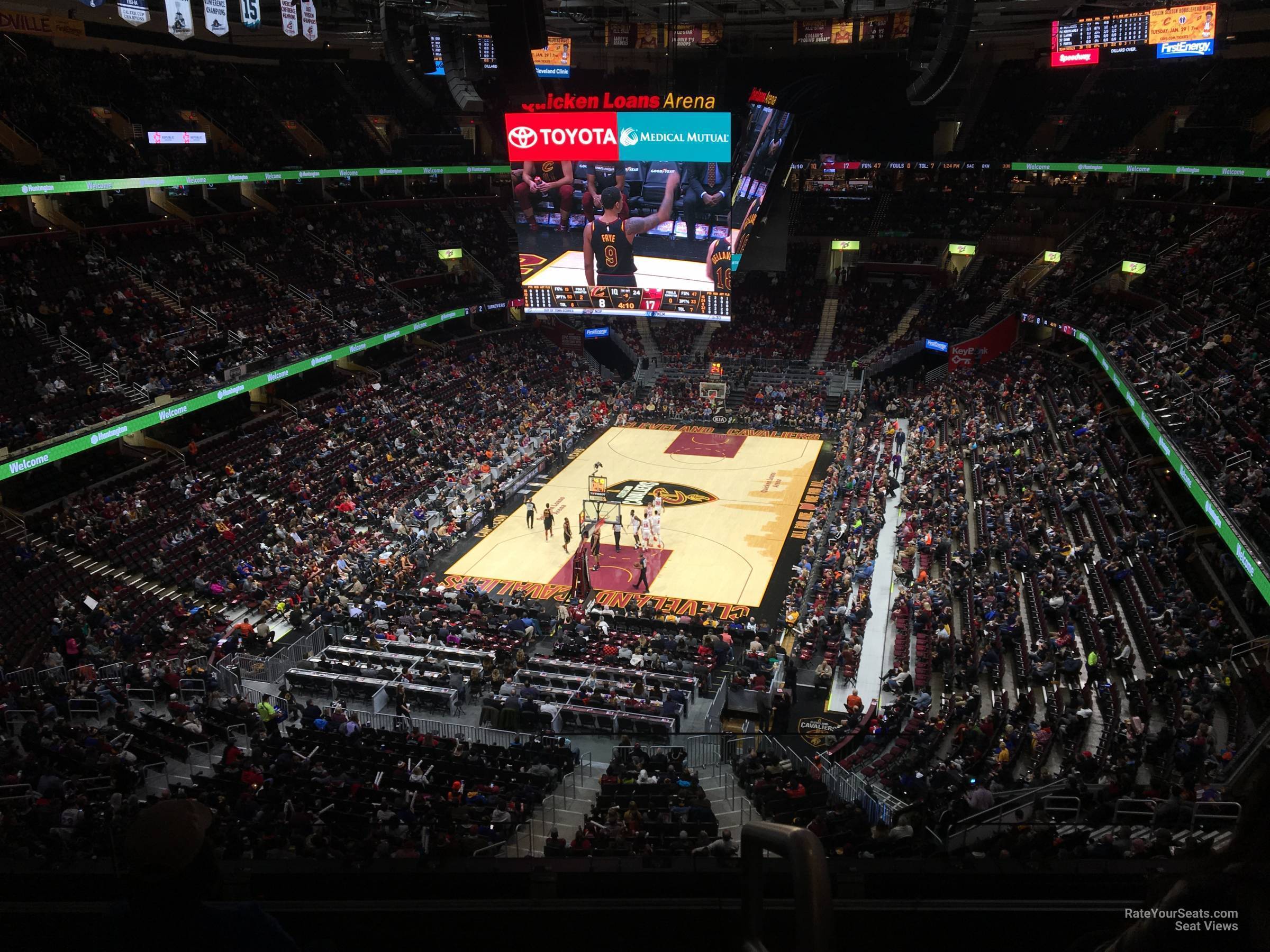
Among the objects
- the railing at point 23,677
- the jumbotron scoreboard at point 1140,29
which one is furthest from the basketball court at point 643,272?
the railing at point 23,677

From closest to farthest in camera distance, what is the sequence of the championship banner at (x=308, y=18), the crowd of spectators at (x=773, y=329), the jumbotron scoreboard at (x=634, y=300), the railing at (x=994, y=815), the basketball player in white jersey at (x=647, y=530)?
the railing at (x=994, y=815) → the championship banner at (x=308, y=18) → the basketball player in white jersey at (x=647, y=530) → the jumbotron scoreboard at (x=634, y=300) → the crowd of spectators at (x=773, y=329)

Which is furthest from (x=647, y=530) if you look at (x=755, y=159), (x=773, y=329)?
(x=773, y=329)

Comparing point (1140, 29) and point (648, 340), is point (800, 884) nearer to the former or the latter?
point (1140, 29)

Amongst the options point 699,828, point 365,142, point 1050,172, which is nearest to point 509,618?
point 699,828

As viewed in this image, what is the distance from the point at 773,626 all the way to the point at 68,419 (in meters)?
18.8

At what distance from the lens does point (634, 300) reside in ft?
117

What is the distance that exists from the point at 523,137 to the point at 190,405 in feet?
48.8

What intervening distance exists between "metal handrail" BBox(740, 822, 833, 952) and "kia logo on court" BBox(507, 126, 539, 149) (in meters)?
34.0

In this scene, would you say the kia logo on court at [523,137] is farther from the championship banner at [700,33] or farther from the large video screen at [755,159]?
the championship banner at [700,33]

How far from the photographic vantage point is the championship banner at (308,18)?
23984 mm

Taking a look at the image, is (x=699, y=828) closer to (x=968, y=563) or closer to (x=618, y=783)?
(x=618, y=783)

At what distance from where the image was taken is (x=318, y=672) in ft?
65.4

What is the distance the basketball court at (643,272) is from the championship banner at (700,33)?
13.4 meters

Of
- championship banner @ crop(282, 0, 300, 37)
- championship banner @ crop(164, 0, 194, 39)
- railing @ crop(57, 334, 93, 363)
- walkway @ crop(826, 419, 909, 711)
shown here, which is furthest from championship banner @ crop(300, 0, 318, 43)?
walkway @ crop(826, 419, 909, 711)
